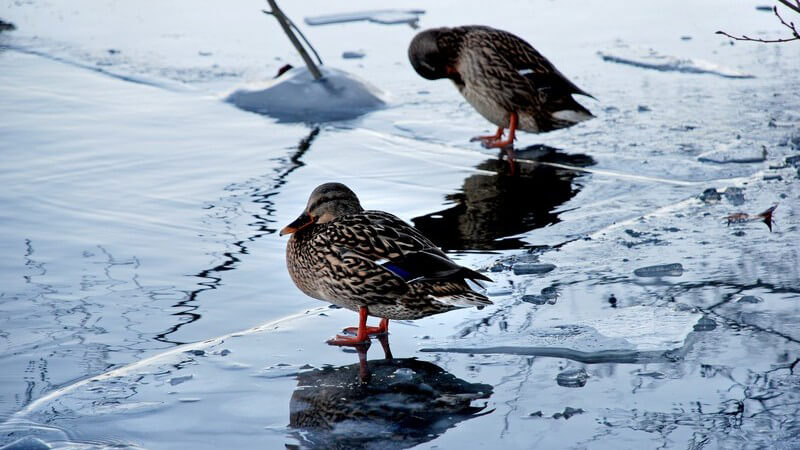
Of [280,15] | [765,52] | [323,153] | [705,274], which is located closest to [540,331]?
[705,274]

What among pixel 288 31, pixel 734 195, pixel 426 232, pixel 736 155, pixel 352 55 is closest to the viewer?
pixel 426 232

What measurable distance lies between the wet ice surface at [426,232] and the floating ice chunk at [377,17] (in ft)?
5.62

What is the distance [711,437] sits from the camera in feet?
11.2

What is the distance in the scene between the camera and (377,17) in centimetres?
1229

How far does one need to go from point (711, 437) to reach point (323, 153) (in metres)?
4.60

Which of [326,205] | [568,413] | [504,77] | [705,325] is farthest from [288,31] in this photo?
[568,413]

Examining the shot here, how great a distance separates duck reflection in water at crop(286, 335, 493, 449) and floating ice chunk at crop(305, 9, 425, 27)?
27.1 ft

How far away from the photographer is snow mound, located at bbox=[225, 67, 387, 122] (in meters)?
8.84

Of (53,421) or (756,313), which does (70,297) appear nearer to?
(53,421)

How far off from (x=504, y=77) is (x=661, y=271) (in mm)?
3155

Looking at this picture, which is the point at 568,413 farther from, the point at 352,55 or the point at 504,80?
the point at 352,55

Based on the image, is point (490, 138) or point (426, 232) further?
point (490, 138)

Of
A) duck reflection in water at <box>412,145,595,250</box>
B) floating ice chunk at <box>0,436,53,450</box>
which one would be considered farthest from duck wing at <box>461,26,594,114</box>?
floating ice chunk at <box>0,436,53,450</box>

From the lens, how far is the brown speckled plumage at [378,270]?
14.3 ft
